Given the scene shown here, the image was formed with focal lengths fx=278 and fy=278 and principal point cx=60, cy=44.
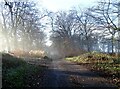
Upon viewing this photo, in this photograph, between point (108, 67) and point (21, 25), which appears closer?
point (108, 67)

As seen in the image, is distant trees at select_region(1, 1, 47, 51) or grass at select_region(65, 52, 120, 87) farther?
distant trees at select_region(1, 1, 47, 51)

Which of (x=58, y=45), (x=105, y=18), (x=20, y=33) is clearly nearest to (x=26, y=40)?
(x=20, y=33)

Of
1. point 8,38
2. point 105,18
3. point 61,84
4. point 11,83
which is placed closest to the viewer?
point 11,83

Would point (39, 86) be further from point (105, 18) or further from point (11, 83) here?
point (105, 18)

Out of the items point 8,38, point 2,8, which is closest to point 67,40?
point 8,38

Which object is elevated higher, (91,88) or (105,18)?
(105,18)

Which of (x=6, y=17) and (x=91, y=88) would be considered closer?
(x=91, y=88)

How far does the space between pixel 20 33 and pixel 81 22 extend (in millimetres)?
18969

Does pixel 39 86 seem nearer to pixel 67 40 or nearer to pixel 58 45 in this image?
pixel 67 40

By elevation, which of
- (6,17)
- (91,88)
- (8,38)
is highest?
(6,17)

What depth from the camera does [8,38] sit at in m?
71.6

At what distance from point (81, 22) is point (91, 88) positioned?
6060cm

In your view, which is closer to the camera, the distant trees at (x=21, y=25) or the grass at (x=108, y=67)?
the grass at (x=108, y=67)

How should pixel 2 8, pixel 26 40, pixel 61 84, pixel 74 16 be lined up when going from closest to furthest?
pixel 61 84 < pixel 2 8 < pixel 74 16 < pixel 26 40
